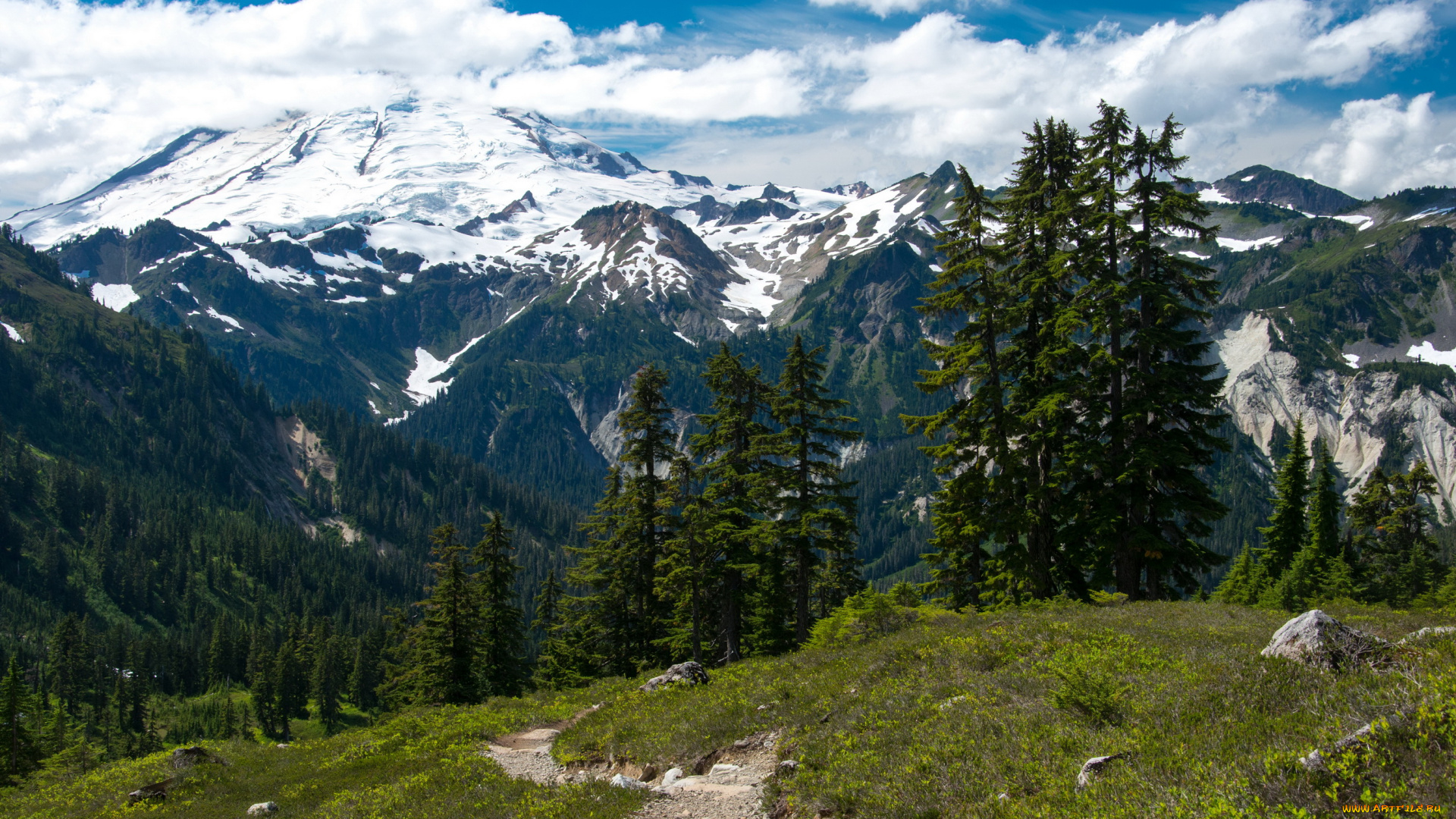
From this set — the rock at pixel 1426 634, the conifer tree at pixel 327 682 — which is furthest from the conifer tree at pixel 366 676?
the rock at pixel 1426 634

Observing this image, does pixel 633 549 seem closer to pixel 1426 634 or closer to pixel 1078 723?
pixel 1078 723

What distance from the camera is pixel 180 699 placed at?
108 metres

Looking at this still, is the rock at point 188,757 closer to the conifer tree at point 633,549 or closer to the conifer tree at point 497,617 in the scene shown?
the conifer tree at point 633,549

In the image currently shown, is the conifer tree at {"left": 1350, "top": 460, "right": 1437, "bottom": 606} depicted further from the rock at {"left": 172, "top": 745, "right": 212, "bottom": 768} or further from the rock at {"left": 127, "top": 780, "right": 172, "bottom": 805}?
the rock at {"left": 127, "top": 780, "right": 172, "bottom": 805}

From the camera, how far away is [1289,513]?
4638cm

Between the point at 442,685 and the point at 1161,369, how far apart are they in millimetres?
34355

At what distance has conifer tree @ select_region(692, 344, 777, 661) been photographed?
2969 cm

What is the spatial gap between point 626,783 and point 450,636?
2863cm

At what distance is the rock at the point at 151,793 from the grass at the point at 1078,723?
10023 millimetres

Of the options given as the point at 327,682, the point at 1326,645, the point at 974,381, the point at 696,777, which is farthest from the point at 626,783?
the point at 327,682

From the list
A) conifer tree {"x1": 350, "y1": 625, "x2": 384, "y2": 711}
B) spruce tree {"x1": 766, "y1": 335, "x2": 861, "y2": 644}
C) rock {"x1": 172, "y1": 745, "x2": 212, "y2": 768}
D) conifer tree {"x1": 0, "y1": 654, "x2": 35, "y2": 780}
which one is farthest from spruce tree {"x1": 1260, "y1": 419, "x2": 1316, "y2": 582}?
conifer tree {"x1": 350, "y1": 625, "x2": 384, "y2": 711}

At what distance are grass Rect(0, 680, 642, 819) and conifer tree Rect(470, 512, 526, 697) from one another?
13.1 meters

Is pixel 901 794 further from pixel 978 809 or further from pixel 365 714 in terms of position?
pixel 365 714

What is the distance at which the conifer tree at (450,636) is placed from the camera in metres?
38.4
